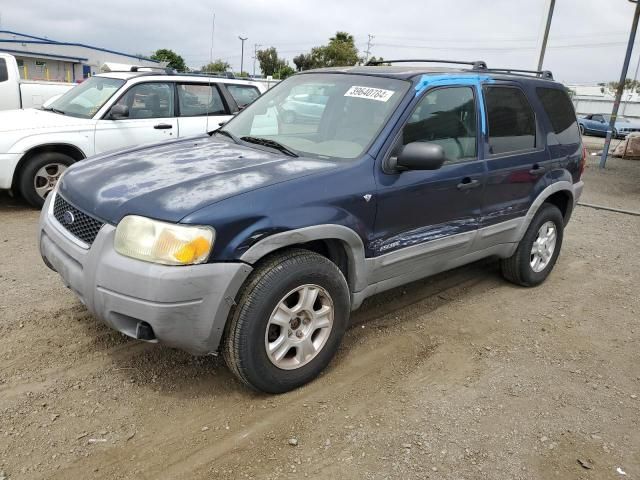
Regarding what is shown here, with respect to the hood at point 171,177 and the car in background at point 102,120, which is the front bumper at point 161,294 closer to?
the hood at point 171,177

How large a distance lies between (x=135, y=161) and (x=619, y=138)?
28912 millimetres

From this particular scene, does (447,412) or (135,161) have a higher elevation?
(135,161)

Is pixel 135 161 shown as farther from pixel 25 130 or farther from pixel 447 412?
pixel 25 130

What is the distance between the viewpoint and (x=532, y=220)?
15.4ft

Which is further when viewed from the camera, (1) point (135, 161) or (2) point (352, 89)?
(2) point (352, 89)

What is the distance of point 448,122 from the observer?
3779 mm

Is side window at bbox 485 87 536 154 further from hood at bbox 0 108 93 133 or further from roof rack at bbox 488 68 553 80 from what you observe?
hood at bbox 0 108 93 133

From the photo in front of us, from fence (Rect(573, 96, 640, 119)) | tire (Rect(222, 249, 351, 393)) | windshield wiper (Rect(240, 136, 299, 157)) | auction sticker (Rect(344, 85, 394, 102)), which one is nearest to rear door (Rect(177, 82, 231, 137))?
windshield wiper (Rect(240, 136, 299, 157))

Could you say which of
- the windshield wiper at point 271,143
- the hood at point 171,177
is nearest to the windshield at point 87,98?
the hood at point 171,177

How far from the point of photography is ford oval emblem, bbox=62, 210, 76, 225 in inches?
118

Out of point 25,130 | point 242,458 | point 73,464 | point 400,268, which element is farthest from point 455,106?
point 25,130

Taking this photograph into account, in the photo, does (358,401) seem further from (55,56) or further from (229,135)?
(55,56)

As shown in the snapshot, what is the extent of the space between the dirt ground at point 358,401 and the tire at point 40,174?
230 centimetres

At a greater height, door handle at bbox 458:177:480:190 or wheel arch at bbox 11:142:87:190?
door handle at bbox 458:177:480:190
